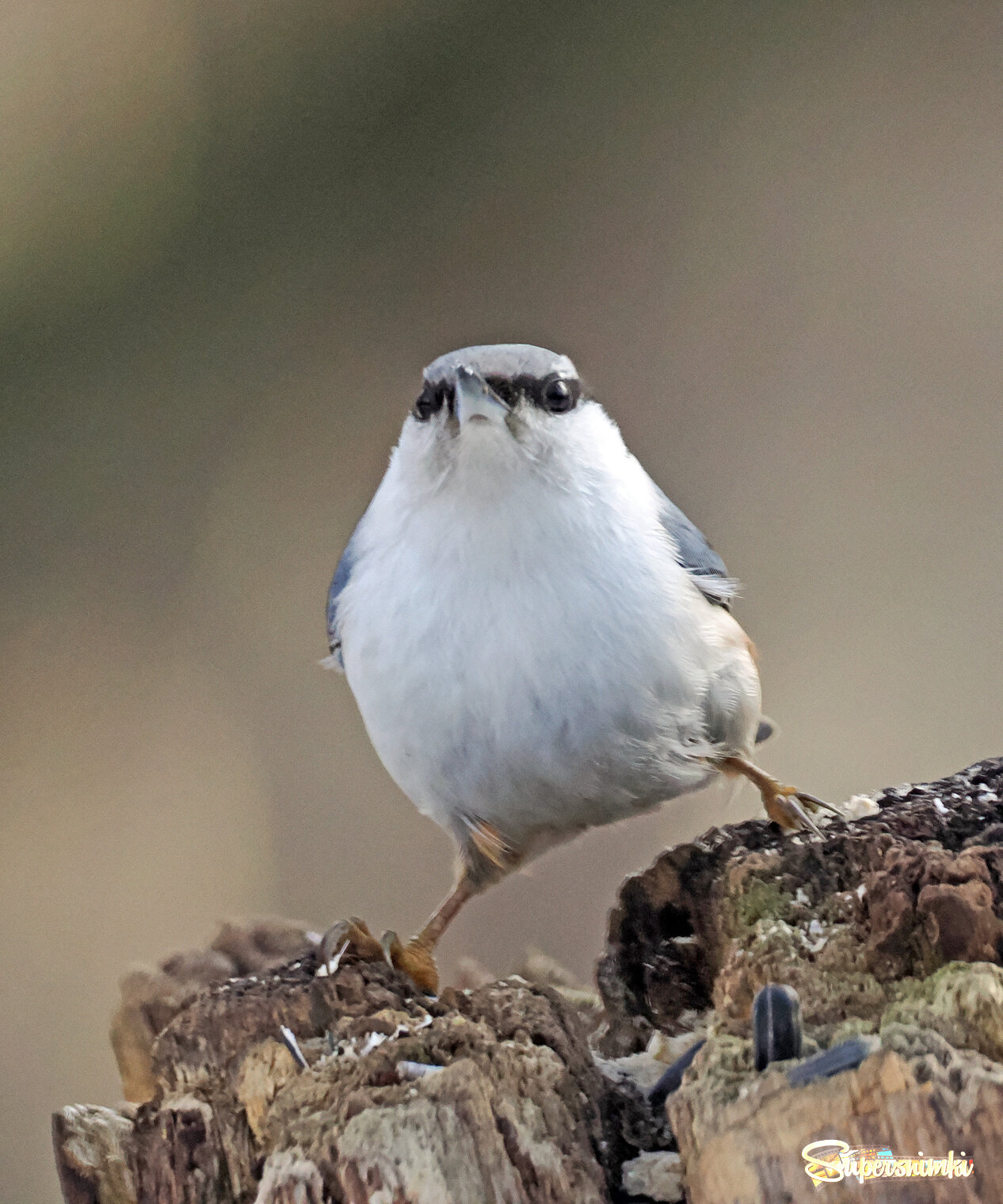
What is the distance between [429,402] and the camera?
44.2 inches

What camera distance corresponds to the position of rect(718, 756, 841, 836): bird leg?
1.23 meters

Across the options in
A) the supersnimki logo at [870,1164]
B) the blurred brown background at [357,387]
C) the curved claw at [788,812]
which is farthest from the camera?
the blurred brown background at [357,387]

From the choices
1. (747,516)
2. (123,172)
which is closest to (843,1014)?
(747,516)

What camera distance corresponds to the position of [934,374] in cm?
171

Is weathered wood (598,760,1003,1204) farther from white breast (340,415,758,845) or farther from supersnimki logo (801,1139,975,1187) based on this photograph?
white breast (340,415,758,845)

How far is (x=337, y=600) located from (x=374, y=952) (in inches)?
15.9

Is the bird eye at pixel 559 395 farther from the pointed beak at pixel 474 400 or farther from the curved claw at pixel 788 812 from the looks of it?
the curved claw at pixel 788 812

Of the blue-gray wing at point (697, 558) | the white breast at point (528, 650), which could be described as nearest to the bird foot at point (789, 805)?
the white breast at point (528, 650)

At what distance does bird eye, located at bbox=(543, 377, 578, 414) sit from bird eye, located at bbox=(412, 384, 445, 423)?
0.11 metres

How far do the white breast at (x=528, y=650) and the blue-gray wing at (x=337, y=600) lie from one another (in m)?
0.08

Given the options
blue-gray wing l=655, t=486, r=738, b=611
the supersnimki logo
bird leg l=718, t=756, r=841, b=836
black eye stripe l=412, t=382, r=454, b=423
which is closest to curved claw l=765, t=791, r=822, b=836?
bird leg l=718, t=756, r=841, b=836

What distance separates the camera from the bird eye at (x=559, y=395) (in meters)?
1.13

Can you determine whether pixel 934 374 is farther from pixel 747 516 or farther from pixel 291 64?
pixel 291 64

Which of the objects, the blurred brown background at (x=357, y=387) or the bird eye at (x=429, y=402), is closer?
the bird eye at (x=429, y=402)
